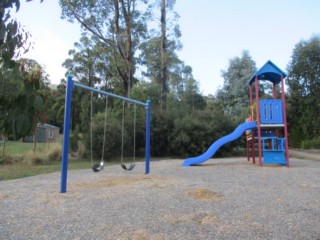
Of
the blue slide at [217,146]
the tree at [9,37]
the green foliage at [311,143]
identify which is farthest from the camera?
the green foliage at [311,143]

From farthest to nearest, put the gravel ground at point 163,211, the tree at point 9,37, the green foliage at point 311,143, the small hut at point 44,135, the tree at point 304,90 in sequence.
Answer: the tree at point 304,90
the green foliage at point 311,143
the small hut at point 44,135
the gravel ground at point 163,211
the tree at point 9,37

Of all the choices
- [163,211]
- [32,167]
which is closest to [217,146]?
[32,167]

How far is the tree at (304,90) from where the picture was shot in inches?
888

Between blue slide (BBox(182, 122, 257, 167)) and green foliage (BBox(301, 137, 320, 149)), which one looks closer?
blue slide (BBox(182, 122, 257, 167))

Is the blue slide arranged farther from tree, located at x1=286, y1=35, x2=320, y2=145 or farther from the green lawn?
tree, located at x1=286, y1=35, x2=320, y2=145

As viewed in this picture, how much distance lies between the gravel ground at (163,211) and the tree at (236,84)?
2448 cm

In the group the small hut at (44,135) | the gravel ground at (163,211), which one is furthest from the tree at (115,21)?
the gravel ground at (163,211)

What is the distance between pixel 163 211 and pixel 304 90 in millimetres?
21305

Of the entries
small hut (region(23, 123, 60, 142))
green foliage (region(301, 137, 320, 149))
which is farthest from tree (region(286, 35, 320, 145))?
small hut (region(23, 123, 60, 142))

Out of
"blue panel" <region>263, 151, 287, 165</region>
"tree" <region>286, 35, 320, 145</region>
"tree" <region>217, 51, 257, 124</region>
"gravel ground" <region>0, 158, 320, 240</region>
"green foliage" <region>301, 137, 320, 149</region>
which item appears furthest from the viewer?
"tree" <region>217, 51, 257, 124</region>

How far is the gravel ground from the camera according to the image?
3.93 metres

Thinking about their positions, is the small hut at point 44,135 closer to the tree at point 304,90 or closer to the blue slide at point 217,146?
the blue slide at point 217,146

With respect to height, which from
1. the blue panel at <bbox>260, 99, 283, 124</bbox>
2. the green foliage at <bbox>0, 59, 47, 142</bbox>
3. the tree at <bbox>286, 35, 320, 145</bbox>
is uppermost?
the tree at <bbox>286, 35, 320, 145</bbox>

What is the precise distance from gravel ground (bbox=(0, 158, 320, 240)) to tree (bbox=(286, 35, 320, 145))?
55.2 ft
